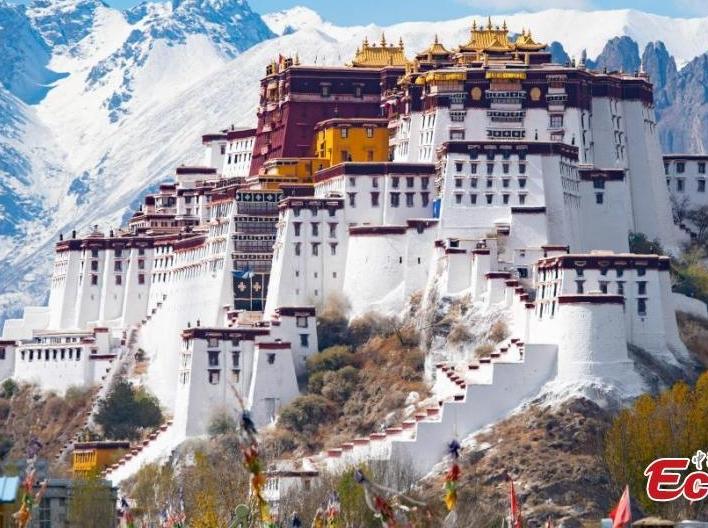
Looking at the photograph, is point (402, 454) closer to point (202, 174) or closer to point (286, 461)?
point (286, 461)

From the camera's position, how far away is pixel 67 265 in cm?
17362

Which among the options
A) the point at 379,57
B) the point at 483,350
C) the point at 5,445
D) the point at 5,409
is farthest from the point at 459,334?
the point at 5,409

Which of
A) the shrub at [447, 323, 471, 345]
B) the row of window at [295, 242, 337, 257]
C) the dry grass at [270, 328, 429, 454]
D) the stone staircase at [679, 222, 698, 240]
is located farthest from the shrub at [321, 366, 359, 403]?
the stone staircase at [679, 222, 698, 240]

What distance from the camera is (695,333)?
5822 inches

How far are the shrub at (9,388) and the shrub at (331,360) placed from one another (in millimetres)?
24380

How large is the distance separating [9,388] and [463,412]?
128 ft

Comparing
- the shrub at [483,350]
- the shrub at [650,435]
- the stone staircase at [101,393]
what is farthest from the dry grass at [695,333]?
the stone staircase at [101,393]

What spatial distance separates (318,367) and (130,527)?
62.0 metres

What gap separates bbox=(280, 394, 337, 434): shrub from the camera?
472 feet

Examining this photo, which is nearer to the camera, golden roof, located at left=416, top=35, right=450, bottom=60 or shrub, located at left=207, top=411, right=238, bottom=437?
shrub, located at left=207, top=411, right=238, bottom=437

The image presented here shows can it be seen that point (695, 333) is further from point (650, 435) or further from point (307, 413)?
point (307, 413)

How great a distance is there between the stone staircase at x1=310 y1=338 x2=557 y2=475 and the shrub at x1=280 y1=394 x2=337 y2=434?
5.01 metres

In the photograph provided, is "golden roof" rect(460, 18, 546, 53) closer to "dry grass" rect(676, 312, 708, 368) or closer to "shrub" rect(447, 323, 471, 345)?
"dry grass" rect(676, 312, 708, 368)

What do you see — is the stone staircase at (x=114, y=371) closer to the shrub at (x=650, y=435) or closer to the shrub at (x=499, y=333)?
the shrub at (x=499, y=333)
